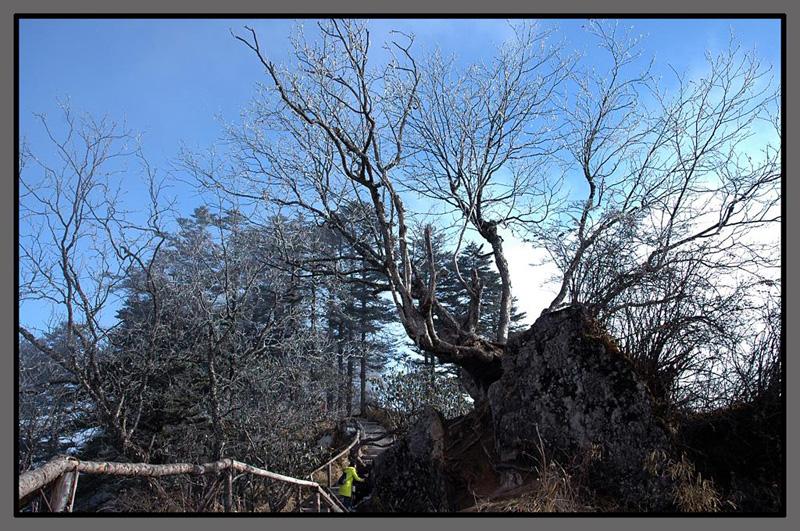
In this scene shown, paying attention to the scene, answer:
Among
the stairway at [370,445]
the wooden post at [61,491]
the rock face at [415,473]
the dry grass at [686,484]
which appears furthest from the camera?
the stairway at [370,445]

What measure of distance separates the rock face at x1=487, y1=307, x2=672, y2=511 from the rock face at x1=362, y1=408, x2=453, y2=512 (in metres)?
0.90

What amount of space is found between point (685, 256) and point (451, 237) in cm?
323

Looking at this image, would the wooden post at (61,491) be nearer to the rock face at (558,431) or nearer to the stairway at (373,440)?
the rock face at (558,431)

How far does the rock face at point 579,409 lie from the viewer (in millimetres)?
4395

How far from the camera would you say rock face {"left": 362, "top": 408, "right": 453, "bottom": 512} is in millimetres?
5984

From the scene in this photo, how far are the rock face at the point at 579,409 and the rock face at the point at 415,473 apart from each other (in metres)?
0.90

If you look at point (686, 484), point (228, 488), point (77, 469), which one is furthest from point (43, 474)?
point (686, 484)

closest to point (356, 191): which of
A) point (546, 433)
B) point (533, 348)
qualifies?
point (533, 348)

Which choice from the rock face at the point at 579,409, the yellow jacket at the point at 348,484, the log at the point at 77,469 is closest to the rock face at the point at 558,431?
the rock face at the point at 579,409

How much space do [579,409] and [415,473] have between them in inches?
95.2

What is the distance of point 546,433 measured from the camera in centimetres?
499

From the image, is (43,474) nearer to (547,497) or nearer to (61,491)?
(61,491)

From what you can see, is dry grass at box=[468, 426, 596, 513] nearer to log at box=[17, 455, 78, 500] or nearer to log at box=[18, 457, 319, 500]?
log at box=[18, 457, 319, 500]

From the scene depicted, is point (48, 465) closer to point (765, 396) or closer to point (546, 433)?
point (546, 433)
